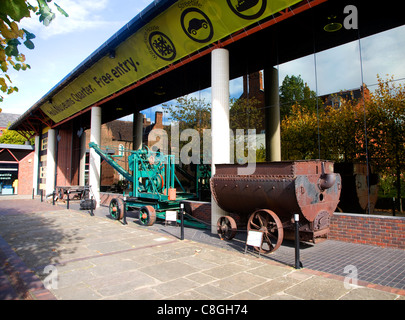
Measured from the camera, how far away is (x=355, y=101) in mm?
9641

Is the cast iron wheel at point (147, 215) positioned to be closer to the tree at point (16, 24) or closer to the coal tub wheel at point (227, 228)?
the coal tub wheel at point (227, 228)

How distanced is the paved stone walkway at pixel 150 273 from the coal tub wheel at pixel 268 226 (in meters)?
0.40

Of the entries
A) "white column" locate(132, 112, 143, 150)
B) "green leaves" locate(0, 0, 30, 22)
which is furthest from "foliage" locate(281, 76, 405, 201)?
"white column" locate(132, 112, 143, 150)

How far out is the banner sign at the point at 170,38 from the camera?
8.67 meters

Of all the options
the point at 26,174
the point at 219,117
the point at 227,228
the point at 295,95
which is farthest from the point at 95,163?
the point at 26,174

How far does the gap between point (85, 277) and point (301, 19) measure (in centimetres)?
1026

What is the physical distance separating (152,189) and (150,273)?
6.90 meters

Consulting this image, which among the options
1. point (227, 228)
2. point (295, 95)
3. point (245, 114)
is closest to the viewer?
point (227, 228)

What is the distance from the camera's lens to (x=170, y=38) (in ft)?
36.0

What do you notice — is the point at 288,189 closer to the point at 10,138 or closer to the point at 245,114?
the point at 245,114

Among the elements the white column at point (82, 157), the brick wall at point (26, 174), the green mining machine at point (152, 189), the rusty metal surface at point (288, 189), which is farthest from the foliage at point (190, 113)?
the brick wall at point (26, 174)

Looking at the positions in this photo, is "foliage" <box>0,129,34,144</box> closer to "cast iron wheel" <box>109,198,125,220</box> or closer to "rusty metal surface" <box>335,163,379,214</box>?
"cast iron wheel" <box>109,198,125,220</box>

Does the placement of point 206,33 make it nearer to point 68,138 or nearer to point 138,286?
point 138,286
